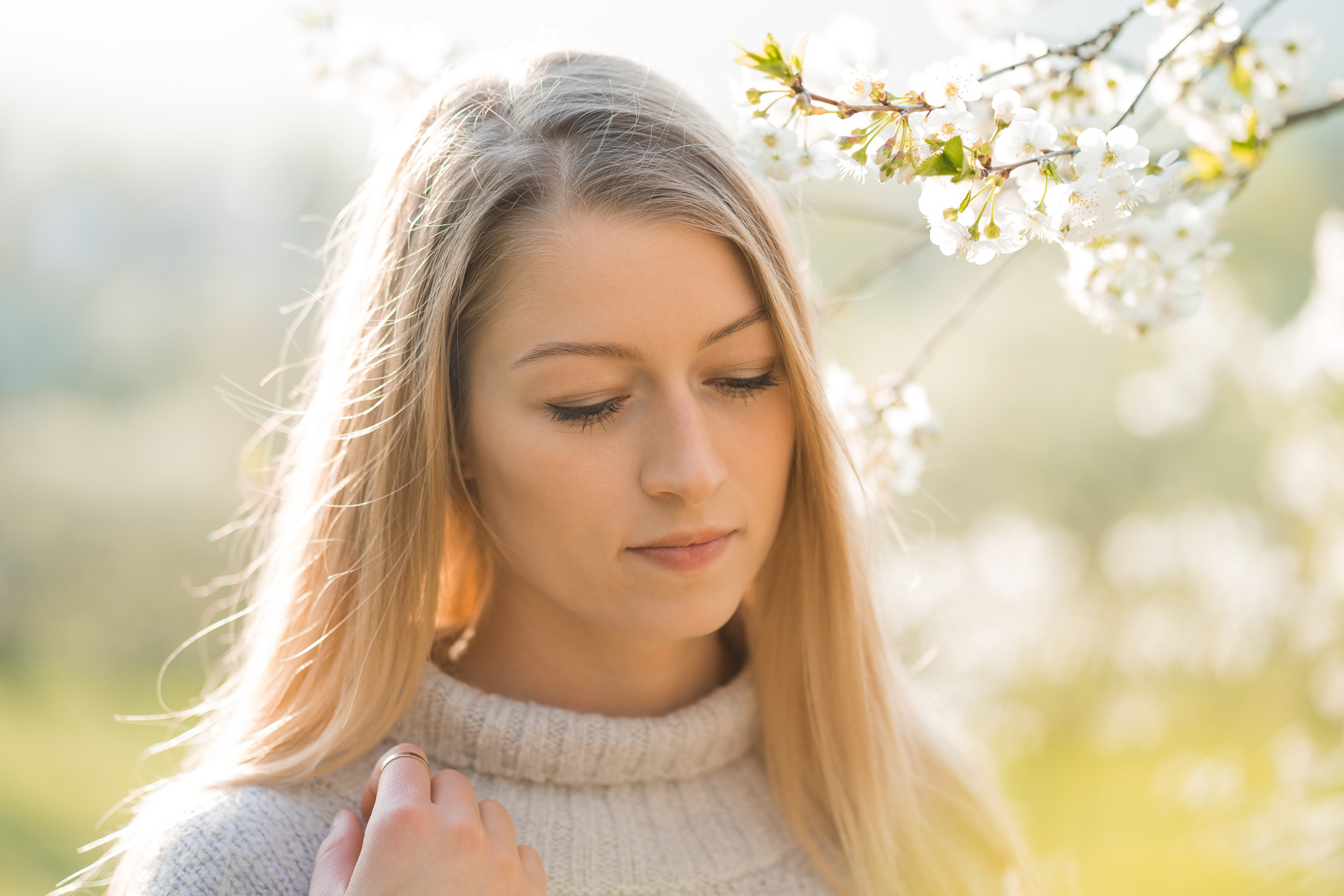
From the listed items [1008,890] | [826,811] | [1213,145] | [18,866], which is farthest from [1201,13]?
[18,866]

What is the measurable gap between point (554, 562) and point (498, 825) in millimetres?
301

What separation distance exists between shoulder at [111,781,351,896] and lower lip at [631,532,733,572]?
51cm

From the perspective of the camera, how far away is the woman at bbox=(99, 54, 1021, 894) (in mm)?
1121

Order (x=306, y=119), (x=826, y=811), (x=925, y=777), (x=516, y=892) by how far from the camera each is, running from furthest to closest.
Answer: (x=306, y=119) → (x=925, y=777) → (x=826, y=811) → (x=516, y=892)

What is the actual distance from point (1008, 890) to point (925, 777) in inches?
8.4

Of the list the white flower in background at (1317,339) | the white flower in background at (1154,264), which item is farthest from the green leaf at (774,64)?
the white flower in background at (1317,339)

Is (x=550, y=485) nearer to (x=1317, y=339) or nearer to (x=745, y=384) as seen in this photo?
(x=745, y=384)

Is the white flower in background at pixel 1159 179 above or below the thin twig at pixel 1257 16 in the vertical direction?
below

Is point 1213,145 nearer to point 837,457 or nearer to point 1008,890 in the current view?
point 837,457

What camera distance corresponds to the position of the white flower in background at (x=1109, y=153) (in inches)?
A: 31.4

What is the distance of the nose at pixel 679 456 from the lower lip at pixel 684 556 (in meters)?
0.07

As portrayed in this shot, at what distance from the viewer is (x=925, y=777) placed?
1608 mm

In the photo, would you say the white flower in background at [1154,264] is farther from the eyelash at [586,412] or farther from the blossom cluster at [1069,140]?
the eyelash at [586,412]

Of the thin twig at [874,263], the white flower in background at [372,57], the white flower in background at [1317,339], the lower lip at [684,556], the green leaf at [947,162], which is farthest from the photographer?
the white flower in background at [1317,339]
